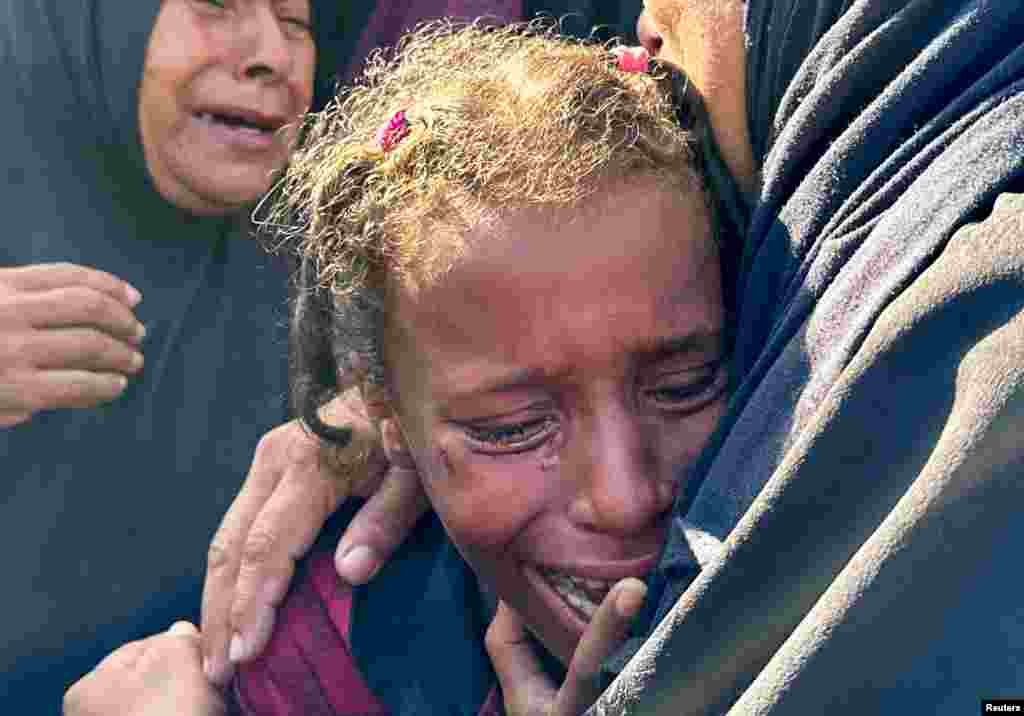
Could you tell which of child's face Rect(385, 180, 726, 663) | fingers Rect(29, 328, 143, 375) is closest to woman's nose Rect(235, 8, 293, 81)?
fingers Rect(29, 328, 143, 375)

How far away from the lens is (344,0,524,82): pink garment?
9.04 feet

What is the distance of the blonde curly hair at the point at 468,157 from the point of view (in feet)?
5.25

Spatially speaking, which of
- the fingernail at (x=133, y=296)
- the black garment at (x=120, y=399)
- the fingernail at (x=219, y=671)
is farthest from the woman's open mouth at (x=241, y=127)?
the fingernail at (x=219, y=671)

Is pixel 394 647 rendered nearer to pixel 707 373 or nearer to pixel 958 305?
pixel 707 373

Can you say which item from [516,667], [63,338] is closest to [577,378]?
[516,667]

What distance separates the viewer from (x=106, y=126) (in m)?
2.73

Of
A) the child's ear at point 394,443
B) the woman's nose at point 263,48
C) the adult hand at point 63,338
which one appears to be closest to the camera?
the child's ear at point 394,443

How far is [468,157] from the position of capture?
1626 millimetres

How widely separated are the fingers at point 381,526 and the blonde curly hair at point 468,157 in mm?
250

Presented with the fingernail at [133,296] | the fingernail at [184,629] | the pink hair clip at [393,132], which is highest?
the pink hair clip at [393,132]

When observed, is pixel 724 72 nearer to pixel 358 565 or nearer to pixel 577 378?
pixel 577 378

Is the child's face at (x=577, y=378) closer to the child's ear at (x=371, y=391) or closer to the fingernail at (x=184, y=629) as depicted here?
the child's ear at (x=371, y=391)

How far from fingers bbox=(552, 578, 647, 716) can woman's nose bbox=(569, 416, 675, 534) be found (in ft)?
0.23

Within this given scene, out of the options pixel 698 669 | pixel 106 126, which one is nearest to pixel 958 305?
pixel 698 669
